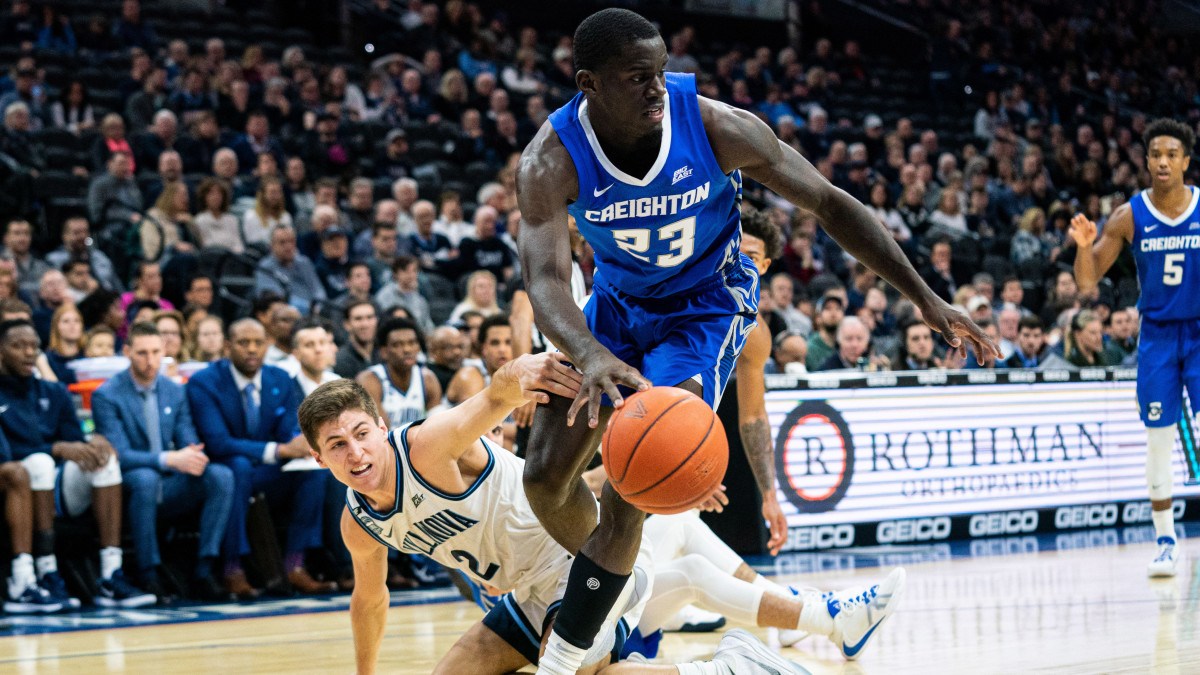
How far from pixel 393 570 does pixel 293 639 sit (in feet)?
6.17

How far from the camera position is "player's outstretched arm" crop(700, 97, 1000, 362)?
3600 mm

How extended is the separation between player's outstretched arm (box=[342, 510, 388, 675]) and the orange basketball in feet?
3.91

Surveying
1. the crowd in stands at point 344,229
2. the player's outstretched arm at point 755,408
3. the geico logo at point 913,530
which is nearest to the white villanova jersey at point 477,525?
the crowd in stands at point 344,229

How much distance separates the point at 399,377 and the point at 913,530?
3.55 metres

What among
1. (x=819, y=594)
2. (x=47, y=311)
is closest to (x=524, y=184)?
(x=819, y=594)

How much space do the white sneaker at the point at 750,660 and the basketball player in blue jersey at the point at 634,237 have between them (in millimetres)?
468

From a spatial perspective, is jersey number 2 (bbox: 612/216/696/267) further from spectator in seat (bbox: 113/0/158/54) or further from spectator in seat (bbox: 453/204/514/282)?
spectator in seat (bbox: 113/0/158/54)

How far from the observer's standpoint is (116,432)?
707cm

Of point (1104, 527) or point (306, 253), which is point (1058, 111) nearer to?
point (1104, 527)

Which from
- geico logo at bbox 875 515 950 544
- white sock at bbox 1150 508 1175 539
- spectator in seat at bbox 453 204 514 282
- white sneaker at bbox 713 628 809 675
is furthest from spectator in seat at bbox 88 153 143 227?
white sneaker at bbox 713 628 809 675

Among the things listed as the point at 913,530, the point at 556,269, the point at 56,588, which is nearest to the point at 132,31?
the point at 56,588

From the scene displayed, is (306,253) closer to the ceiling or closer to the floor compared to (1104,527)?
closer to the ceiling

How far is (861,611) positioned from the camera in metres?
4.70

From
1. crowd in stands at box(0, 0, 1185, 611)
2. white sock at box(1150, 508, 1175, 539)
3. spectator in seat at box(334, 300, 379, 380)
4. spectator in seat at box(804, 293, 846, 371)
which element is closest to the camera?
white sock at box(1150, 508, 1175, 539)
